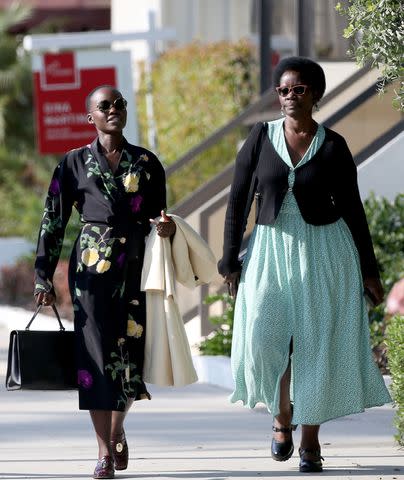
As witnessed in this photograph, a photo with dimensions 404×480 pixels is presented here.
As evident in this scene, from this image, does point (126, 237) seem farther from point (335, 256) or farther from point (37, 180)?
point (37, 180)

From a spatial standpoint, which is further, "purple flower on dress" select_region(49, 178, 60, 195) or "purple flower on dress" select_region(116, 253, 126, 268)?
"purple flower on dress" select_region(49, 178, 60, 195)

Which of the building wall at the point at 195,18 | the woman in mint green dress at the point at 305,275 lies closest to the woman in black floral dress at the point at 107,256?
the woman in mint green dress at the point at 305,275

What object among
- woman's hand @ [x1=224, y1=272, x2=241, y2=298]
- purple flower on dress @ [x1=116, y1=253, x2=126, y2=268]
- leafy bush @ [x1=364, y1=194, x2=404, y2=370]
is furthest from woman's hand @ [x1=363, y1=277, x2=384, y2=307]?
leafy bush @ [x1=364, y1=194, x2=404, y2=370]

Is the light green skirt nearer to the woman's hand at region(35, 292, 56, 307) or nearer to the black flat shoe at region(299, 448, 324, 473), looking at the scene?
the black flat shoe at region(299, 448, 324, 473)

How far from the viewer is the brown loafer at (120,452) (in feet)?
22.8

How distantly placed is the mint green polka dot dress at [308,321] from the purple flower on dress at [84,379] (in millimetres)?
679

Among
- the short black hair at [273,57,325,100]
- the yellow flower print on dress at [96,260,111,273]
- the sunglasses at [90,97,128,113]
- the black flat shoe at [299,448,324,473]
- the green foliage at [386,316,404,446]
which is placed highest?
the short black hair at [273,57,325,100]

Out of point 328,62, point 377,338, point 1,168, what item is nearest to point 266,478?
point 377,338

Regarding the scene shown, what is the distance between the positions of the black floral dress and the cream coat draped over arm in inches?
2.0

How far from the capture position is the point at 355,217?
→ 6.88 meters

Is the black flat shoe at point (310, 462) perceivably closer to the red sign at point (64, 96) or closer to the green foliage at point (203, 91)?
the red sign at point (64, 96)

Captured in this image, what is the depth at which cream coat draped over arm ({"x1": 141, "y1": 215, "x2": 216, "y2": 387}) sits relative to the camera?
6.87 m

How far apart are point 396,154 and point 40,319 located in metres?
3.96

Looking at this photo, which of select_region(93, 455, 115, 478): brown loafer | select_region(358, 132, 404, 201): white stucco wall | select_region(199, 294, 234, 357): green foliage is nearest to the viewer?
select_region(93, 455, 115, 478): brown loafer
